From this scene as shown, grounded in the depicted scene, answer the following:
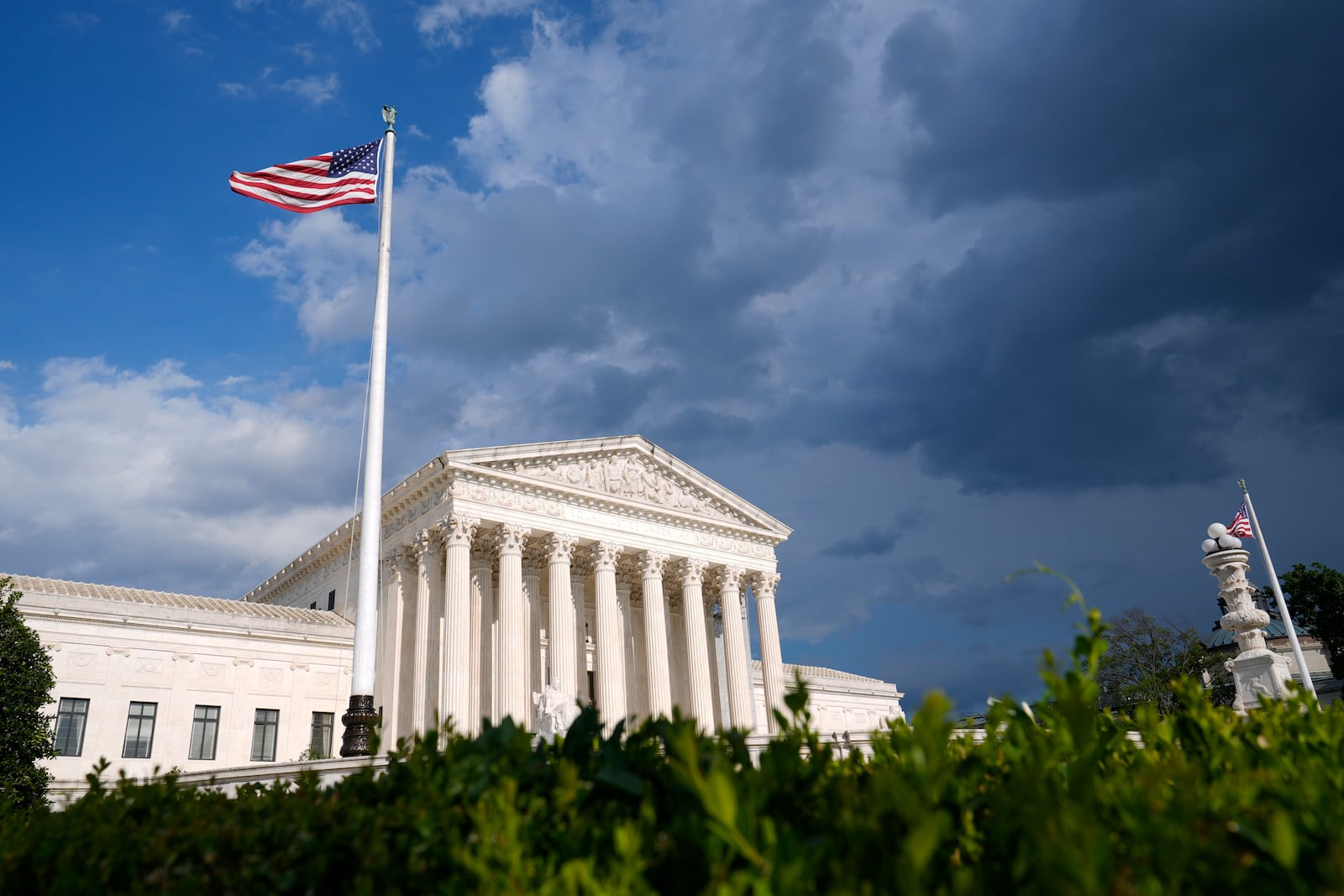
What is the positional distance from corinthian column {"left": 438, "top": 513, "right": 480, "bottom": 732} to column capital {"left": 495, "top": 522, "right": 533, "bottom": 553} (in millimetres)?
1519

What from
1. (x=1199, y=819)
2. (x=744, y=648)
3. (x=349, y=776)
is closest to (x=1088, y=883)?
(x=1199, y=819)

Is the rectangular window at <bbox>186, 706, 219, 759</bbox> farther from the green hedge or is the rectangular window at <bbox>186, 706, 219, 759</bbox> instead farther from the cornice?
the green hedge

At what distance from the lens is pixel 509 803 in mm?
3938

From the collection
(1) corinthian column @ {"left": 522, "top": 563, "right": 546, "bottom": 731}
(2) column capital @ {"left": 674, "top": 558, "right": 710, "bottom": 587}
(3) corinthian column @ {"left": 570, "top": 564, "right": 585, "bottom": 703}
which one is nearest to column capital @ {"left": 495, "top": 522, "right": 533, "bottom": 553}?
(1) corinthian column @ {"left": 522, "top": 563, "right": 546, "bottom": 731}

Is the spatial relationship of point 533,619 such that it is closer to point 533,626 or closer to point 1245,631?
point 533,626

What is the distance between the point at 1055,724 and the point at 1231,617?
115ft

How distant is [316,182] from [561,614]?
2454 centimetres

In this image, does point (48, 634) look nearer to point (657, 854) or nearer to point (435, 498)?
point (435, 498)

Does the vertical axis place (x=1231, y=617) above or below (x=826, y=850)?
above

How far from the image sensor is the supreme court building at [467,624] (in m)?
41.4

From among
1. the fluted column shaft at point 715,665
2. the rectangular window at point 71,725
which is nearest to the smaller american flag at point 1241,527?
the fluted column shaft at point 715,665

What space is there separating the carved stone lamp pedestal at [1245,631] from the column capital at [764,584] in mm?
23317

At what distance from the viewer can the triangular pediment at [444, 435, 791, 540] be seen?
1775 inches

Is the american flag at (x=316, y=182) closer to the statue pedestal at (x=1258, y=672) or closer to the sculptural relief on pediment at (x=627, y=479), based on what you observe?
the sculptural relief on pediment at (x=627, y=479)
